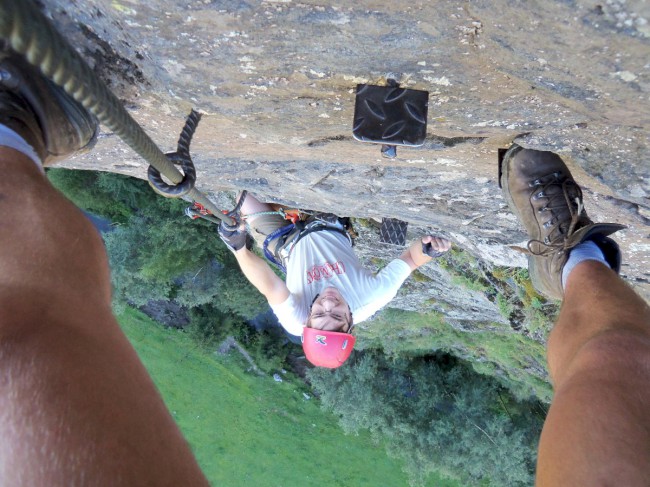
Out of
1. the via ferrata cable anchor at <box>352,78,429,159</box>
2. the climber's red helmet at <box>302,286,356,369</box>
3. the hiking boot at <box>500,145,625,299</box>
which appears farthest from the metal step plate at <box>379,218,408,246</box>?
the via ferrata cable anchor at <box>352,78,429,159</box>

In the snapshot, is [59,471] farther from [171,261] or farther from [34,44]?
[171,261]

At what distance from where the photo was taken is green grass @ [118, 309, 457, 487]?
9805mm

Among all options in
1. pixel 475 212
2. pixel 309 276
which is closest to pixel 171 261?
pixel 309 276

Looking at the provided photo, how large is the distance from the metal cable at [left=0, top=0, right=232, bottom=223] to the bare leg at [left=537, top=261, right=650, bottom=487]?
4.78 ft

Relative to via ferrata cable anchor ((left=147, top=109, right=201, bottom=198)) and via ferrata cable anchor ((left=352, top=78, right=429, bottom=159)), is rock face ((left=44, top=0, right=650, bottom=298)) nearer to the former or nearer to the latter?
via ferrata cable anchor ((left=352, top=78, right=429, bottom=159))

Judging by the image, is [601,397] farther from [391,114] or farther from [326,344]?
[326,344]

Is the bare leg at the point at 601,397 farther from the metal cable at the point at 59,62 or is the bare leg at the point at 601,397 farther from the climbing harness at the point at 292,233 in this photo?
the climbing harness at the point at 292,233

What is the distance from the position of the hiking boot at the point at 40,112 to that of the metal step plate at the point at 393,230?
2434 millimetres

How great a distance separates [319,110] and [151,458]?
54.2 inches

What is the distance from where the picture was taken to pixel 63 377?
3.12 ft

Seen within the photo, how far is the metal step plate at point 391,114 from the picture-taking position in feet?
5.43

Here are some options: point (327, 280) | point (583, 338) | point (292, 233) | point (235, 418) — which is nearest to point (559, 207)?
point (583, 338)

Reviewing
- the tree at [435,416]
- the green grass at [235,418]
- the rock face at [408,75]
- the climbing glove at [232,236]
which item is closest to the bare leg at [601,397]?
the rock face at [408,75]

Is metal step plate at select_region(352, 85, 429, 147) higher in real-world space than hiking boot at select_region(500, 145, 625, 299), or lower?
higher
